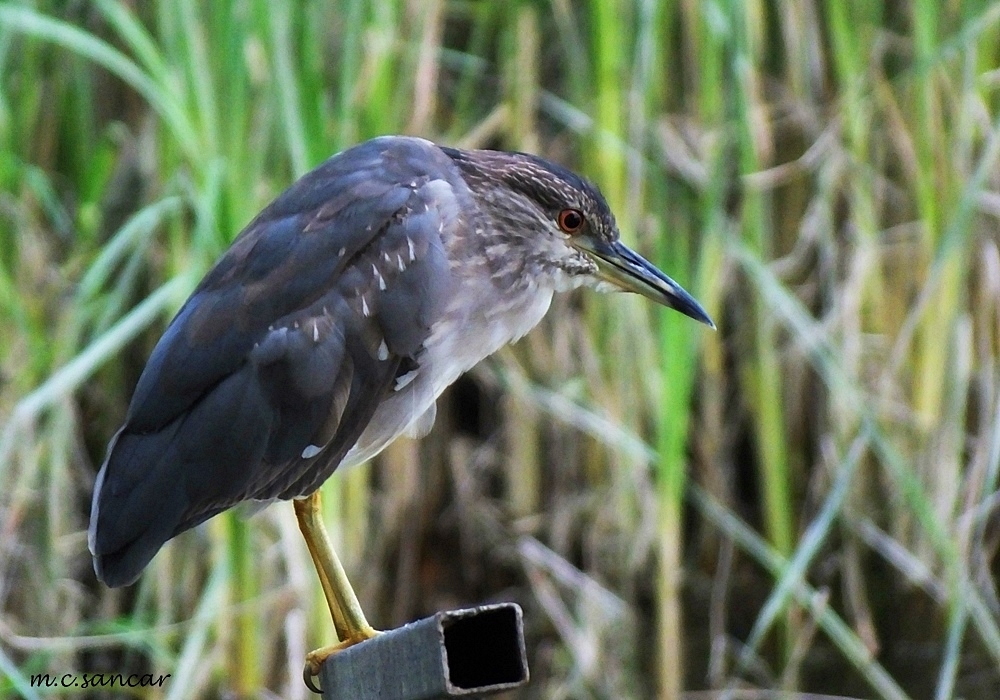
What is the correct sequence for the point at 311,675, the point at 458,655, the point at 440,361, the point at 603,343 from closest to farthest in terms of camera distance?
the point at 458,655 → the point at 440,361 → the point at 311,675 → the point at 603,343

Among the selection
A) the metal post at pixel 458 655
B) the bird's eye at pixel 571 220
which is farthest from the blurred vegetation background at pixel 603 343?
the metal post at pixel 458 655

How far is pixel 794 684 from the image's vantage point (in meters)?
3.48

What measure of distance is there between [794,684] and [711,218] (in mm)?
1234

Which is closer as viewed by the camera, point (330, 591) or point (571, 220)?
point (330, 591)

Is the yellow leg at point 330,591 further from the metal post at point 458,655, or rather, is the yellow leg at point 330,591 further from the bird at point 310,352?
the metal post at point 458,655

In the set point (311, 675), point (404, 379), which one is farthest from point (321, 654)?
point (404, 379)

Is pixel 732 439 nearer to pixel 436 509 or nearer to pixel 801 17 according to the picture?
pixel 436 509

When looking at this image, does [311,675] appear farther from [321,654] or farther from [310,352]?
[310,352]

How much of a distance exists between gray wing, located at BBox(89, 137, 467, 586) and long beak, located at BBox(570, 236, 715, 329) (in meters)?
0.34

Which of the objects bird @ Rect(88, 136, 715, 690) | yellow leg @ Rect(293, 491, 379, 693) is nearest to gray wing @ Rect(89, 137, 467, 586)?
bird @ Rect(88, 136, 715, 690)

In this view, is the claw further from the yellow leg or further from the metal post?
the metal post

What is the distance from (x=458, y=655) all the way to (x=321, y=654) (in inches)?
31.2

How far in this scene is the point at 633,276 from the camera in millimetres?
2398

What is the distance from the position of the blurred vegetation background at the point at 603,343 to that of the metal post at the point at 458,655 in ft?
3.86
